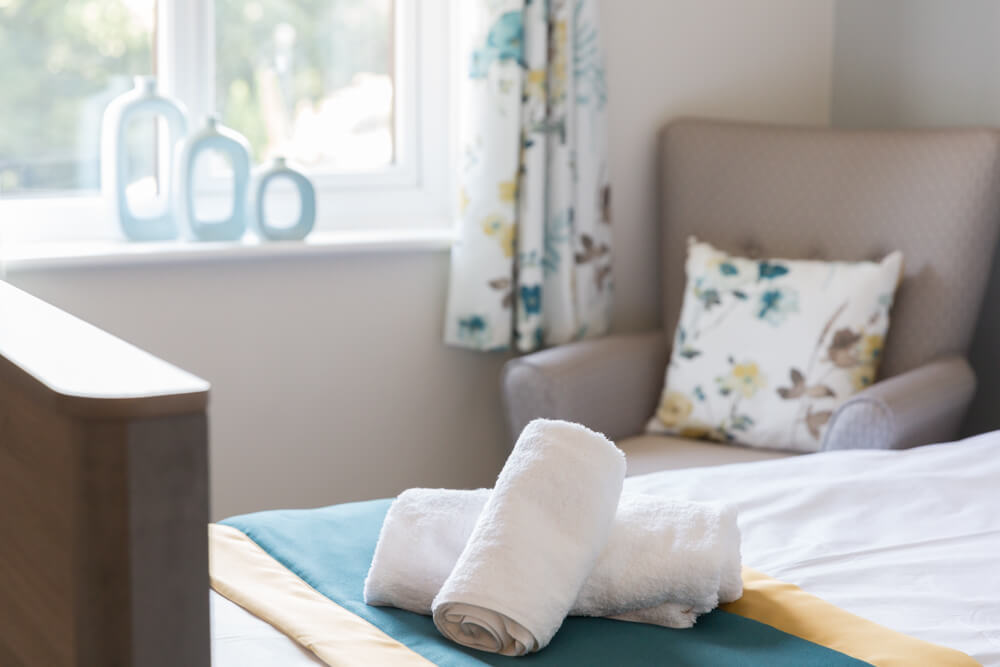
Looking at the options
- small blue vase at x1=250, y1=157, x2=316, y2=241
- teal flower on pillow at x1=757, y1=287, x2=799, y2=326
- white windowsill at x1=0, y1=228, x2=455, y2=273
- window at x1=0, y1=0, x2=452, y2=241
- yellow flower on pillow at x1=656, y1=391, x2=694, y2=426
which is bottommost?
yellow flower on pillow at x1=656, y1=391, x2=694, y2=426

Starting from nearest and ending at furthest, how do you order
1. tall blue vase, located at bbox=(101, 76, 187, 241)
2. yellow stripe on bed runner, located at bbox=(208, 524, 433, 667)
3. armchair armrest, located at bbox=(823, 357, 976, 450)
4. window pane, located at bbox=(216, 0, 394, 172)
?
yellow stripe on bed runner, located at bbox=(208, 524, 433, 667) < armchair armrest, located at bbox=(823, 357, 976, 450) < tall blue vase, located at bbox=(101, 76, 187, 241) < window pane, located at bbox=(216, 0, 394, 172)

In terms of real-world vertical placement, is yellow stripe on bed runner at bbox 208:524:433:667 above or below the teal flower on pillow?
below

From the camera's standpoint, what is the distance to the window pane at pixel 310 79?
232cm

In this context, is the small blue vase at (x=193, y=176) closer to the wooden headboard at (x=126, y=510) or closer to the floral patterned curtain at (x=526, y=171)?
the floral patterned curtain at (x=526, y=171)

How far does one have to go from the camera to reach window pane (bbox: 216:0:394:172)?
232 cm

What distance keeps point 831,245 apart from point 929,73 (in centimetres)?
56

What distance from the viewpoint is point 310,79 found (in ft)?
7.88

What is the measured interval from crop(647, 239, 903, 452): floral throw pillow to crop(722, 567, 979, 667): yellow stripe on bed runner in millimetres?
1036

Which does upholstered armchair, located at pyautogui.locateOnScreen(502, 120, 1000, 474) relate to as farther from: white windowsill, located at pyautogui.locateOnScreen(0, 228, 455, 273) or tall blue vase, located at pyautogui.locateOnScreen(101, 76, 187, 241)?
tall blue vase, located at pyautogui.locateOnScreen(101, 76, 187, 241)

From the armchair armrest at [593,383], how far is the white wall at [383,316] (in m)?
0.28

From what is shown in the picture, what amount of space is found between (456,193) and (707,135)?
582mm

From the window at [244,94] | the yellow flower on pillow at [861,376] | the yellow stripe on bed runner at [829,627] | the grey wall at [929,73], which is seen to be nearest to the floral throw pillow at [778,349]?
the yellow flower on pillow at [861,376]

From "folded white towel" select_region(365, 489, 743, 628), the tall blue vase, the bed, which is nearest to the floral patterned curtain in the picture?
the tall blue vase

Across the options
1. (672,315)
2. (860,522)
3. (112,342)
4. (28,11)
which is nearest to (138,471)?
(112,342)
